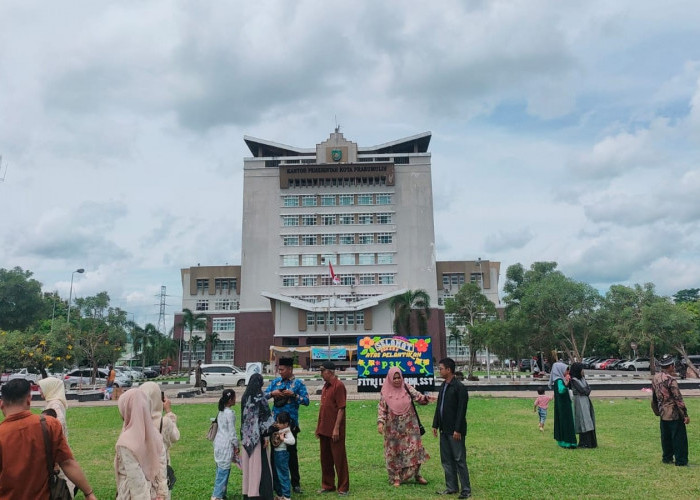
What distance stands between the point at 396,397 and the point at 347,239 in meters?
57.7

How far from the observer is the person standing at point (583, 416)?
33.5 feet

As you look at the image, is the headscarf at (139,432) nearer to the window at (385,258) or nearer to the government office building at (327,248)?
the government office building at (327,248)

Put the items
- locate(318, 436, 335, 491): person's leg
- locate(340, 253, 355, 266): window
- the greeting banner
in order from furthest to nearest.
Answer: locate(340, 253, 355, 266): window → the greeting banner → locate(318, 436, 335, 491): person's leg

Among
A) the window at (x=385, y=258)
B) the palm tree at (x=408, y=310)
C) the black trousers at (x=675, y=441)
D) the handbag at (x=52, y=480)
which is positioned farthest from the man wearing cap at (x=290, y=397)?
the window at (x=385, y=258)

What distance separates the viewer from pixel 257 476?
624cm

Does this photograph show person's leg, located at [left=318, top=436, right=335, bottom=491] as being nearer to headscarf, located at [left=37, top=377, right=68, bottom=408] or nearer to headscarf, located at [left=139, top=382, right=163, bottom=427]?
headscarf, located at [left=139, top=382, right=163, bottom=427]

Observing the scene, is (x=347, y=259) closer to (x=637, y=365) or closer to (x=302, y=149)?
(x=302, y=149)

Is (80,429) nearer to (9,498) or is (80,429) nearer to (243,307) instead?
(9,498)

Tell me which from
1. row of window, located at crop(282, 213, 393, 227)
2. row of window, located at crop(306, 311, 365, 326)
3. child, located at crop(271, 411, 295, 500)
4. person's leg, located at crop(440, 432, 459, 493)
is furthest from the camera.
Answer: row of window, located at crop(282, 213, 393, 227)

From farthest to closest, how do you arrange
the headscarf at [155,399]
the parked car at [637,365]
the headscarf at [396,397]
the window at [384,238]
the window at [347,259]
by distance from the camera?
the window at [384,238] → the window at [347,259] → the parked car at [637,365] → the headscarf at [396,397] → the headscarf at [155,399]

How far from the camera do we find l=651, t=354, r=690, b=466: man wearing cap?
28.1 feet

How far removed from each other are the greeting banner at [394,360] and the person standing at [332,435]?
14.1 metres

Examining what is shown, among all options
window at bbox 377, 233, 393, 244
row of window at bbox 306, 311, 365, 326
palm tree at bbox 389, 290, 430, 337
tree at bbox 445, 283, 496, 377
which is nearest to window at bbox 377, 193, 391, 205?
window at bbox 377, 233, 393, 244

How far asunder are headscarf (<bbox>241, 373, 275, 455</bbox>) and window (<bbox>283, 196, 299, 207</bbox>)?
6061 cm
